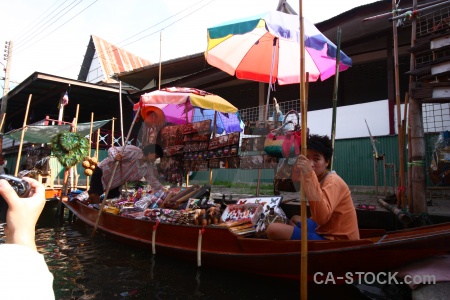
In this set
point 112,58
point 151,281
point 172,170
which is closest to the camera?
point 151,281

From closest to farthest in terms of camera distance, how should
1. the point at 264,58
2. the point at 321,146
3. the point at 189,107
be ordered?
the point at 321,146 < the point at 264,58 < the point at 189,107

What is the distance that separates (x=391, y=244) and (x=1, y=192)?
277cm

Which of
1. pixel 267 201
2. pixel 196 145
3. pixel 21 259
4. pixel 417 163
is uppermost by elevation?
pixel 196 145

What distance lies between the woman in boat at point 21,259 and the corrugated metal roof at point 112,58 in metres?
17.0

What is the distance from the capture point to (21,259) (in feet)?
2.47

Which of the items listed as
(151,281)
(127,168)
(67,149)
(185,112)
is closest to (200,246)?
(151,281)

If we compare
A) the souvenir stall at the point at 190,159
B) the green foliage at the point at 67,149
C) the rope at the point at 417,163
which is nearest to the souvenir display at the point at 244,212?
the souvenir stall at the point at 190,159

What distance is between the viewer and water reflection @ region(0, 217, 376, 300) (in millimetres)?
3176

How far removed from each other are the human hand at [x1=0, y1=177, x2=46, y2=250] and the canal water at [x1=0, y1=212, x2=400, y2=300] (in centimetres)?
260

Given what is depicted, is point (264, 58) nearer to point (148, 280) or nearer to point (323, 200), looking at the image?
point (323, 200)

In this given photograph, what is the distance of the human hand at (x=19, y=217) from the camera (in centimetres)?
91

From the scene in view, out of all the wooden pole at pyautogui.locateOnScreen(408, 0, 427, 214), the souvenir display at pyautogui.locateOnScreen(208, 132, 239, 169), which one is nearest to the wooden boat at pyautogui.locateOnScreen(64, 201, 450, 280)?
the wooden pole at pyautogui.locateOnScreen(408, 0, 427, 214)

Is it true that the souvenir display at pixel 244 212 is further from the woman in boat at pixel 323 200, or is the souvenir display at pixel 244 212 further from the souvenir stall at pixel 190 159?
the woman in boat at pixel 323 200

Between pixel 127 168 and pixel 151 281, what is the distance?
10.2ft
